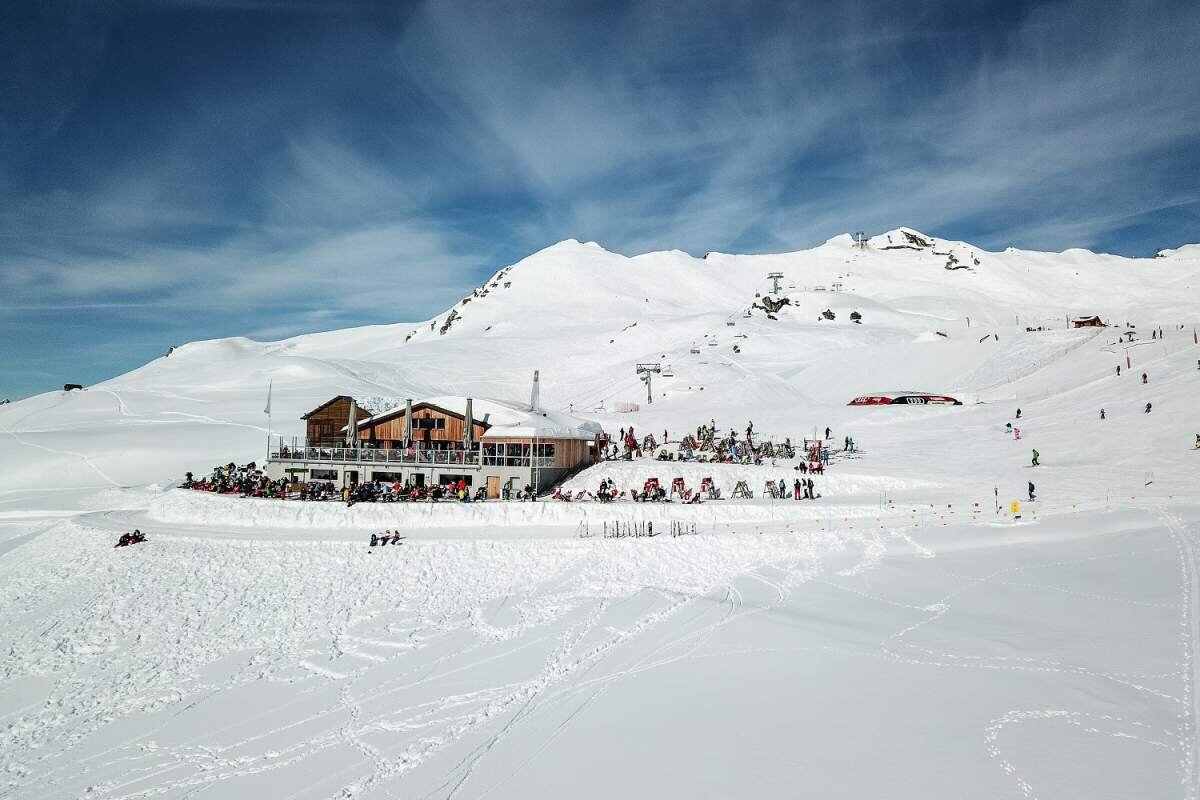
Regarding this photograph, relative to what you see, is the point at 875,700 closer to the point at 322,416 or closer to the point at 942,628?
the point at 942,628

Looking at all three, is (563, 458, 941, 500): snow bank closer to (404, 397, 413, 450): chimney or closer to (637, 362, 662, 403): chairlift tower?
(404, 397, 413, 450): chimney

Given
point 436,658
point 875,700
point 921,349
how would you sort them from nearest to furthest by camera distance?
point 875,700
point 436,658
point 921,349

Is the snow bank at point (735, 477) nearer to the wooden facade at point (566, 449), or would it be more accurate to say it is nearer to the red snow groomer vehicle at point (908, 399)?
the wooden facade at point (566, 449)

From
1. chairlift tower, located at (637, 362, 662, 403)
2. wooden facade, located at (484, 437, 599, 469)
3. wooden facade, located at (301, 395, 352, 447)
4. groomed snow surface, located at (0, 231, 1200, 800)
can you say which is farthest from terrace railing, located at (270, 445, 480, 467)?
chairlift tower, located at (637, 362, 662, 403)

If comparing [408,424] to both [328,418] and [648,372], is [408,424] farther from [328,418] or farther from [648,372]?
[648,372]

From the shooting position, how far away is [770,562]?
1788cm

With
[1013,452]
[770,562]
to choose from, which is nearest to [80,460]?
[770,562]

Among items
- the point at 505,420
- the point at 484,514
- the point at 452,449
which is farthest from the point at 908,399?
the point at 484,514

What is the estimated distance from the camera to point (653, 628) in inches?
493

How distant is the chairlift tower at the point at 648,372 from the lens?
59.3m

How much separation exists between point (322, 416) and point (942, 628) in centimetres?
3503

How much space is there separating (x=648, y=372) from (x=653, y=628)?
5125 cm

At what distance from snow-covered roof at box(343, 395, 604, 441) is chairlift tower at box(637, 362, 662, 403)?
995 inches

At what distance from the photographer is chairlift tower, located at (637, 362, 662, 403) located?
195 ft
